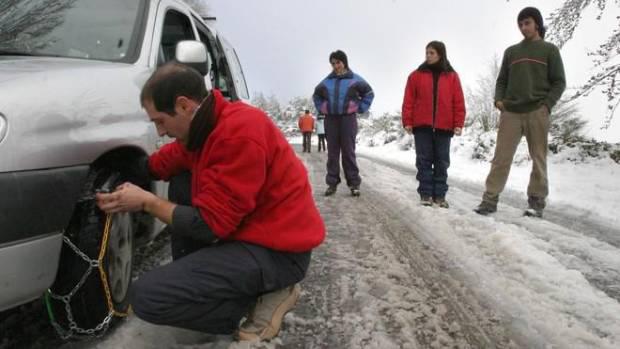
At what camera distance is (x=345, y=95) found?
580 cm

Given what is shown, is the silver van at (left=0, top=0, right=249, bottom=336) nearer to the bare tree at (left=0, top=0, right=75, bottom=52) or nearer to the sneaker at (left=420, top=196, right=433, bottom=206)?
the bare tree at (left=0, top=0, right=75, bottom=52)

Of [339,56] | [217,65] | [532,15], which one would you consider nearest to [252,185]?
[217,65]

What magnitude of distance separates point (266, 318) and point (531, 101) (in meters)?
3.78

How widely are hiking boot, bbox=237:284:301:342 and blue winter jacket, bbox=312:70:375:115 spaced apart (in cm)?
394

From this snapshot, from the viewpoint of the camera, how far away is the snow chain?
1889 mm

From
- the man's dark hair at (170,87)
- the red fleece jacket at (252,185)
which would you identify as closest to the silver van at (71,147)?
the man's dark hair at (170,87)

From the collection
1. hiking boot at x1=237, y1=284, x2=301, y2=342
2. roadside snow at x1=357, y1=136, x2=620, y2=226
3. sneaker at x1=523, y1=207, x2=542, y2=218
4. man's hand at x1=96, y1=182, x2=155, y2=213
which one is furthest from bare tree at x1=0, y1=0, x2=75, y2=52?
roadside snow at x1=357, y1=136, x2=620, y2=226

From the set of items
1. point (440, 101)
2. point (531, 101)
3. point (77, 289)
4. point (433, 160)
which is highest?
point (531, 101)

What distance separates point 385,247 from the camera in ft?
11.5

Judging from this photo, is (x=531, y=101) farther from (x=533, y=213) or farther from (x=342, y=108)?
(x=342, y=108)

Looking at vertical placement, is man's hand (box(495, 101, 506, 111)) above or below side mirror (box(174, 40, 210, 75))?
below

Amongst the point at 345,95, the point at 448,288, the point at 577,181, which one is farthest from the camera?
the point at 577,181

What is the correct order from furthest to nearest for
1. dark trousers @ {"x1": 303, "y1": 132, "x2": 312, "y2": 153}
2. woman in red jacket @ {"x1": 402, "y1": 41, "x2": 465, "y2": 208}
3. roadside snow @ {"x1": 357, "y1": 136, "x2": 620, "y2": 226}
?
dark trousers @ {"x1": 303, "y1": 132, "x2": 312, "y2": 153}, roadside snow @ {"x1": 357, "y1": 136, "x2": 620, "y2": 226}, woman in red jacket @ {"x1": 402, "y1": 41, "x2": 465, "y2": 208}

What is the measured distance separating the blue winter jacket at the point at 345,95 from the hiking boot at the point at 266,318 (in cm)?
394
